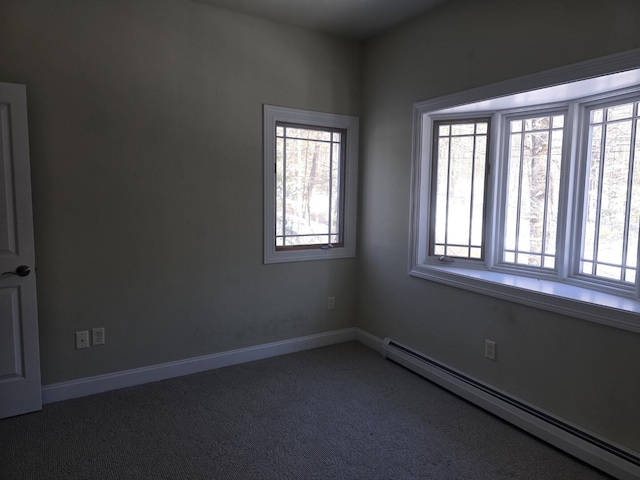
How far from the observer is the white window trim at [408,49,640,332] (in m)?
2.21

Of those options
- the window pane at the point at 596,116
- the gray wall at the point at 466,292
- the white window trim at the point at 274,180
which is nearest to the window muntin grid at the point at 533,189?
the window pane at the point at 596,116

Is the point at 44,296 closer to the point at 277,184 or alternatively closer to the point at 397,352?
the point at 277,184

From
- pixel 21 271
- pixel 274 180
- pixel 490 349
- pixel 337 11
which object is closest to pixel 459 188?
pixel 490 349

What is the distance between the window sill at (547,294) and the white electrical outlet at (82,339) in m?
2.50

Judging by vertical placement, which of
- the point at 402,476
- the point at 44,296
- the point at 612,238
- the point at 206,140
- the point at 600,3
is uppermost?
the point at 600,3

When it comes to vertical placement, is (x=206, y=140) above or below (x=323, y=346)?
above

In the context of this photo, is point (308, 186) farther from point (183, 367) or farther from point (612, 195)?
point (612, 195)

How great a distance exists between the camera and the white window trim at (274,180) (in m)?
3.55

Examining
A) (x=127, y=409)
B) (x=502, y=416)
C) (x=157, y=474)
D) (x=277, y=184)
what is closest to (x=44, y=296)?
(x=127, y=409)

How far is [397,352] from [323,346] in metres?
0.74

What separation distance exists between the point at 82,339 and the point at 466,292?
2713 mm

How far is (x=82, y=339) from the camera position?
9.66 feet

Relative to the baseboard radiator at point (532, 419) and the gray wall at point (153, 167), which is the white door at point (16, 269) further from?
the baseboard radiator at point (532, 419)

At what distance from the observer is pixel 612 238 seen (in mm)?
2580
